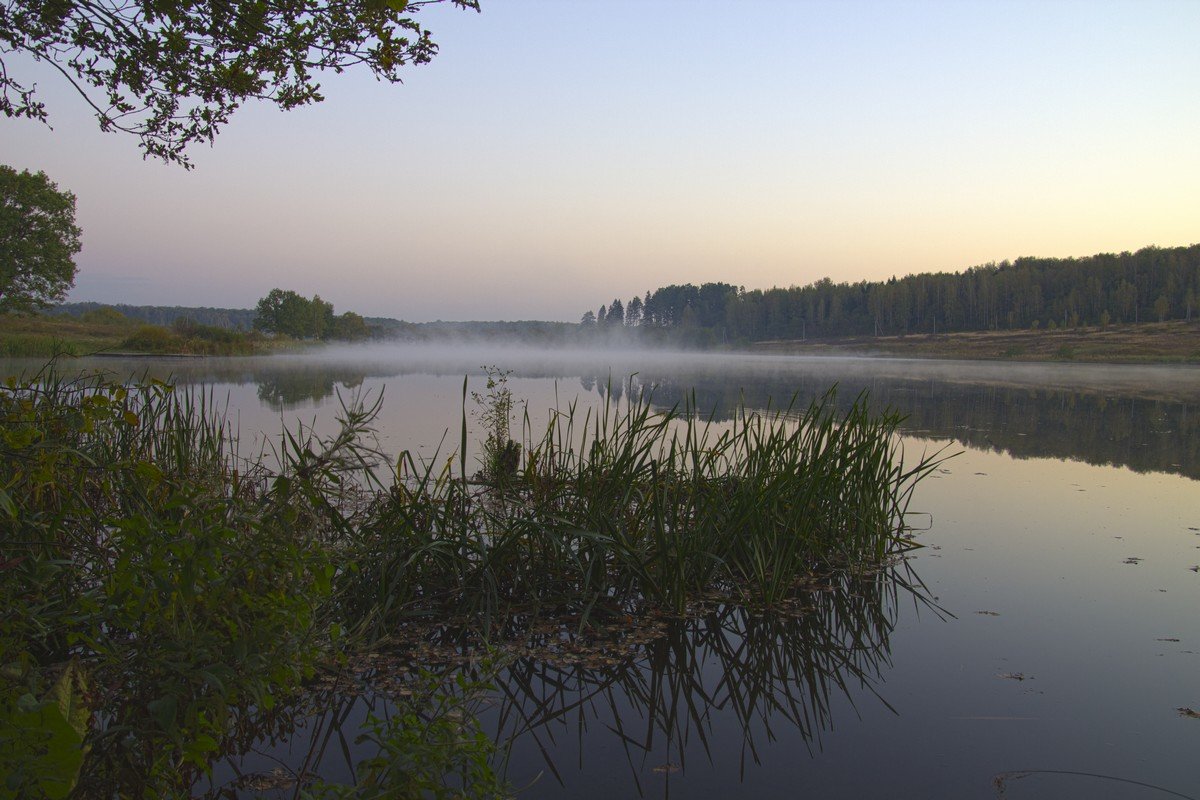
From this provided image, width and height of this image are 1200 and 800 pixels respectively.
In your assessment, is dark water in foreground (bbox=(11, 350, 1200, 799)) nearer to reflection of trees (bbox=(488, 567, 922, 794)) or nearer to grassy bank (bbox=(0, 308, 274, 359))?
reflection of trees (bbox=(488, 567, 922, 794))

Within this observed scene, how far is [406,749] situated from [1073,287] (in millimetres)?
106651

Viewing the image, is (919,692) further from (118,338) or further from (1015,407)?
(118,338)

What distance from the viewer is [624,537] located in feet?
14.9

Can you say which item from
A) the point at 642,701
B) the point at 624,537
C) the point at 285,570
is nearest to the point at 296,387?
the point at 624,537

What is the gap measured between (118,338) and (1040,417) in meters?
40.6

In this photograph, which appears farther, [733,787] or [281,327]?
[281,327]

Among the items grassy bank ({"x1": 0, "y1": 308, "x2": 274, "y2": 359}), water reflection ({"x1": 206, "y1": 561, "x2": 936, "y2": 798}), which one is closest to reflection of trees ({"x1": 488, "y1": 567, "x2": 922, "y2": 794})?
water reflection ({"x1": 206, "y1": 561, "x2": 936, "y2": 798})

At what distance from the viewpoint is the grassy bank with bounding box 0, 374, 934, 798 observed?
183 cm

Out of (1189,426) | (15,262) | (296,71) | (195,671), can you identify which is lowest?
(1189,426)

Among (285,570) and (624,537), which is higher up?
(285,570)

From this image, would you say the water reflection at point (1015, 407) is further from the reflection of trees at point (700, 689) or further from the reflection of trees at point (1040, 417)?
the reflection of trees at point (700, 689)

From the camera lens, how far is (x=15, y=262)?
32875mm

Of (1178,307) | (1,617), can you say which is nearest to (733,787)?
(1,617)

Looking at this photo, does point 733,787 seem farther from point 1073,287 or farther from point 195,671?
point 1073,287
